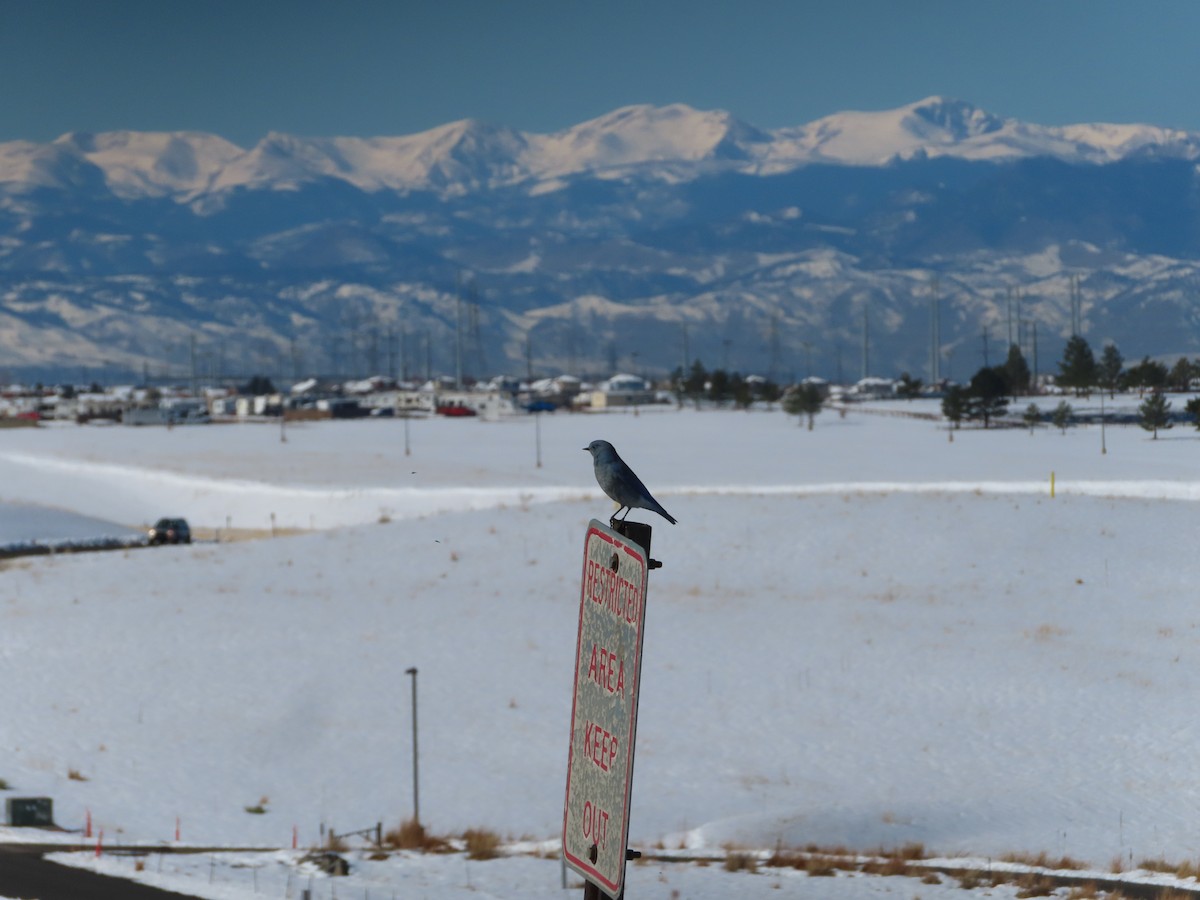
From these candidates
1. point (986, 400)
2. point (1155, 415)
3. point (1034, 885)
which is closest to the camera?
point (1034, 885)

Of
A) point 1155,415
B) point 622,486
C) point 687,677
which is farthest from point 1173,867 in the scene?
point 1155,415

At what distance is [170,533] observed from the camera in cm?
8488

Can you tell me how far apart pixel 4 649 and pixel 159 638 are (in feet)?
17.1

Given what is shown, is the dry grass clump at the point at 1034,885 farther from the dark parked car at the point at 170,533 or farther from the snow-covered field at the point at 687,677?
the dark parked car at the point at 170,533

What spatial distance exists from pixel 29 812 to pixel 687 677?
23.0m

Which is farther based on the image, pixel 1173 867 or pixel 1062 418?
pixel 1062 418

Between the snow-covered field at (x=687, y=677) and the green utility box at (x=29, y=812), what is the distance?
77 cm

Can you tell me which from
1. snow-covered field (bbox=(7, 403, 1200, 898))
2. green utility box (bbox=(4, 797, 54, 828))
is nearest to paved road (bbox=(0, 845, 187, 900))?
snow-covered field (bbox=(7, 403, 1200, 898))

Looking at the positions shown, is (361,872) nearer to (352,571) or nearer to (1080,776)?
(1080,776)

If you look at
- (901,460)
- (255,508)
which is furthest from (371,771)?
(901,460)

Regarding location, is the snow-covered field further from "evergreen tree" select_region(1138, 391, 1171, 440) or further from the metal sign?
"evergreen tree" select_region(1138, 391, 1171, 440)

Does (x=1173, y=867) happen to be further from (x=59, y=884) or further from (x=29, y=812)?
(x=29, y=812)

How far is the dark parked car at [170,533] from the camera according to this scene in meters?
84.6

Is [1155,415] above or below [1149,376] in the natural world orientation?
below
